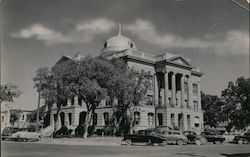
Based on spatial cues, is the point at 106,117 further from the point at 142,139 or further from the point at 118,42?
the point at 142,139

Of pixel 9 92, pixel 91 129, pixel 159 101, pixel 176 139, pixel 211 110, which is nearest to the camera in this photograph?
pixel 9 92

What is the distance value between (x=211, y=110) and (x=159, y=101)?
18.3 m

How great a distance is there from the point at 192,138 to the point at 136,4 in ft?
48.1

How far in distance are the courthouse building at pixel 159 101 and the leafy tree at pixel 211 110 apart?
40.3ft

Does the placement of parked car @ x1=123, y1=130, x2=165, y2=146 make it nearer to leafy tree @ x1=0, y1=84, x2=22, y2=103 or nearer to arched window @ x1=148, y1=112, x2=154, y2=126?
leafy tree @ x1=0, y1=84, x2=22, y2=103

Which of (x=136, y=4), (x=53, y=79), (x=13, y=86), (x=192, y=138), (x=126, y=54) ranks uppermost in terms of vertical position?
(x=126, y=54)

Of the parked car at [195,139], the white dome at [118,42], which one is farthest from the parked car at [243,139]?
the white dome at [118,42]

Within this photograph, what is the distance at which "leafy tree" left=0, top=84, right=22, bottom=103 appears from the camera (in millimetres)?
10268

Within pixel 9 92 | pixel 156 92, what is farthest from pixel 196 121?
pixel 9 92

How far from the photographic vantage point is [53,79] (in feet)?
73.8

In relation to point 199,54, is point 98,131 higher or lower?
lower

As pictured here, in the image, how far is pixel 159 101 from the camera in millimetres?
39844

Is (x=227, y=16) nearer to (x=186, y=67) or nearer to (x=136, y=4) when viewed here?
(x=136, y=4)

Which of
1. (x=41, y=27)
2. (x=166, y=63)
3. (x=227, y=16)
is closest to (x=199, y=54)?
(x=227, y=16)
